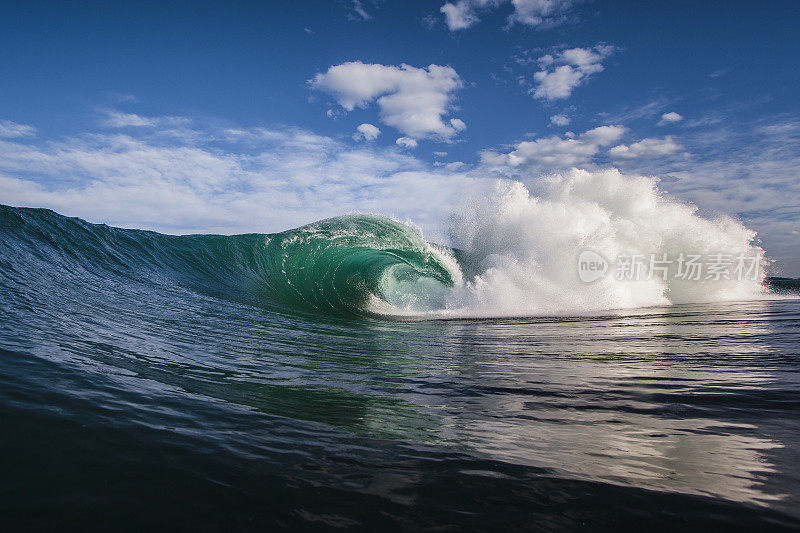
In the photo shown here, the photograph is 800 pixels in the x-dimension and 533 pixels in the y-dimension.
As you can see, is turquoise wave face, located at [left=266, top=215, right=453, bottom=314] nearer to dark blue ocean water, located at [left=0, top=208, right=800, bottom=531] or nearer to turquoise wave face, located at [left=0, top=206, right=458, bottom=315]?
turquoise wave face, located at [left=0, top=206, right=458, bottom=315]

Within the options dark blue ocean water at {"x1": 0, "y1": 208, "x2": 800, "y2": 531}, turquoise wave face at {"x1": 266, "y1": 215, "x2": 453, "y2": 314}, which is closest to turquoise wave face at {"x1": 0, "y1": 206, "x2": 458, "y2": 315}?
turquoise wave face at {"x1": 266, "y1": 215, "x2": 453, "y2": 314}

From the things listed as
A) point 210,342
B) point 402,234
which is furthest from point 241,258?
point 210,342

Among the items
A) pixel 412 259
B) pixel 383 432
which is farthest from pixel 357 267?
pixel 383 432

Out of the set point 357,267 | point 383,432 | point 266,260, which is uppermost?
point 357,267

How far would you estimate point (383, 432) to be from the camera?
2.30 metres

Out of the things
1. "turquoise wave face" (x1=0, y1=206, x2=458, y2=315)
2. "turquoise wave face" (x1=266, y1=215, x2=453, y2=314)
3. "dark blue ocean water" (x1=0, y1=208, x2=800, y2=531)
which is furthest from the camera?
"turquoise wave face" (x1=266, y1=215, x2=453, y2=314)

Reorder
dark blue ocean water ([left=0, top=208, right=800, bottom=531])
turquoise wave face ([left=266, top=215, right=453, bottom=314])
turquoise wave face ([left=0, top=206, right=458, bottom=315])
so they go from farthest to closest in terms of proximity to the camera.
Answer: turquoise wave face ([left=266, top=215, right=453, bottom=314])
turquoise wave face ([left=0, top=206, right=458, bottom=315])
dark blue ocean water ([left=0, top=208, right=800, bottom=531])

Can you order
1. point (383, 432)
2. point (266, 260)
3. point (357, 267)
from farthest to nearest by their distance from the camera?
point (357, 267), point (266, 260), point (383, 432)

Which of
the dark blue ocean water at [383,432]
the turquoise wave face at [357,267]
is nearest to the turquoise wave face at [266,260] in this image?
the turquoise wave face at [357,267]

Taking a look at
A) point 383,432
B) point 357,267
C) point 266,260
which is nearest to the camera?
point 383,432

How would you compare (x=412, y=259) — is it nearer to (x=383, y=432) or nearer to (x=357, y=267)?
(x=357, y=267)

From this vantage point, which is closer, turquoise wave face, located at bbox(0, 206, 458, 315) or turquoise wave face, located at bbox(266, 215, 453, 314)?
turquoise wave face, located at bbox(0, 206, 458, 315)

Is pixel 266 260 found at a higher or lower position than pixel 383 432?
higher

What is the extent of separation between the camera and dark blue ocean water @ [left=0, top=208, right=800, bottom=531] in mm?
1452
